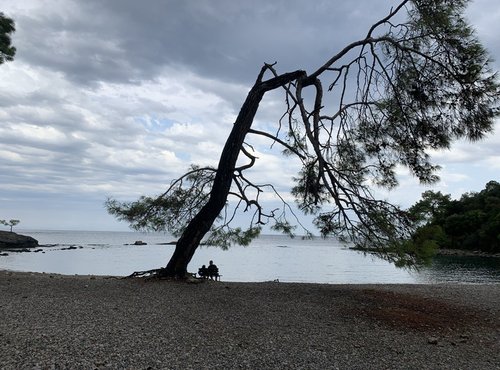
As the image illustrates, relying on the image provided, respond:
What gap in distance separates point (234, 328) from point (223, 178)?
5.31 meters

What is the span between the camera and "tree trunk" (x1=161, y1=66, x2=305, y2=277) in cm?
1133

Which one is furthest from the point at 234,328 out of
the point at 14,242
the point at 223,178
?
the point at 14,242

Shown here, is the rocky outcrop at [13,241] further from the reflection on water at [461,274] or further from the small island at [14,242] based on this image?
the reflection on water at [461,274]

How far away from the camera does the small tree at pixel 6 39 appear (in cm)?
1423

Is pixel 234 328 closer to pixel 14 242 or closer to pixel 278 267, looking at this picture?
pixel 278 267

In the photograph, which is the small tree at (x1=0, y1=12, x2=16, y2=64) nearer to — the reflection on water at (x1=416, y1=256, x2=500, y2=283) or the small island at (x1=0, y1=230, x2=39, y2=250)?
the reflection on water at (x1=416, y1=256, x2=500, y2=283)

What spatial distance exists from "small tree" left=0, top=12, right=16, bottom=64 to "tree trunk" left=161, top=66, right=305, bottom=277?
8542 millimetres

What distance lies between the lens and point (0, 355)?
16.0ft

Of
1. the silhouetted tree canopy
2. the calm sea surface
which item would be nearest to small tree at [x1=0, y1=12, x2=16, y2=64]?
the calm sea surface

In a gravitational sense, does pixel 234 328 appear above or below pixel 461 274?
below

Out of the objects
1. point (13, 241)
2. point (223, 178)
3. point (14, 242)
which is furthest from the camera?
point (13, 241)

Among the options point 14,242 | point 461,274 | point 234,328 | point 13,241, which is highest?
point 13,241

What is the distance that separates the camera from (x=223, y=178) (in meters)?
11.4

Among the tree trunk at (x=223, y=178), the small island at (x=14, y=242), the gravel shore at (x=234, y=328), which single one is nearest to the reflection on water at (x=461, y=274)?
the tree trunk at (x=223, y=178)
